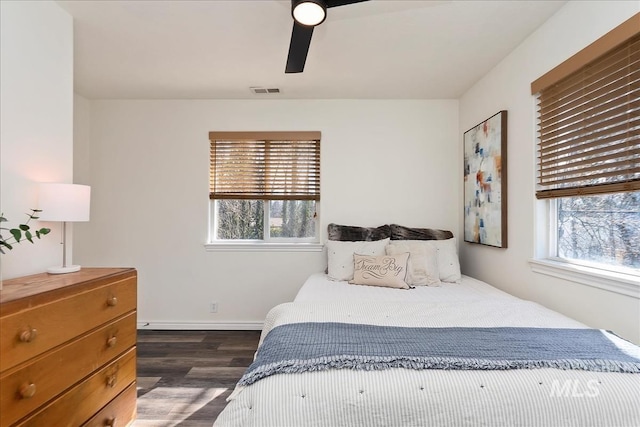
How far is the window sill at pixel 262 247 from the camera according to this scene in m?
3.49

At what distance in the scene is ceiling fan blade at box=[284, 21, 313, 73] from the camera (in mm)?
1764

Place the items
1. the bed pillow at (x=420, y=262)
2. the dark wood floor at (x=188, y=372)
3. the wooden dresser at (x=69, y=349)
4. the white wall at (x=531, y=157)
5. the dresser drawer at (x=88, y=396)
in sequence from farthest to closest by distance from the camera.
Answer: the bed pillow at (x=420, y=262) < the dark wood floor at (x=188, y=372) < the white wall at (x=531, y=157) < the dresser drawer at (x=88, y=396) < the wooden dresser at (x=69, y=349)

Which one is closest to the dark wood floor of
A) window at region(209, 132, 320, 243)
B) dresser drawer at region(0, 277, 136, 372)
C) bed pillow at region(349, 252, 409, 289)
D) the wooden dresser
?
the wooden dresser

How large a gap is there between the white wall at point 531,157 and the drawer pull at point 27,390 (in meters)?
2.51

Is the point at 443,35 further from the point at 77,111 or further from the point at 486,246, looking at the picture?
the point at 77,111

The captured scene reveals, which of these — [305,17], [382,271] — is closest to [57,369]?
[305,17]

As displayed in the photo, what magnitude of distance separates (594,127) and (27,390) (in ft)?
9.10

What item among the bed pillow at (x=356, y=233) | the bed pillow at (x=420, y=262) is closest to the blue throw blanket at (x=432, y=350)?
the bed pillow at (x=420, y=262)

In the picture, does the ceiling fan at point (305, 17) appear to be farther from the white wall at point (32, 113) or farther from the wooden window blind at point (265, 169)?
the wooden window blind at point (265, 169)

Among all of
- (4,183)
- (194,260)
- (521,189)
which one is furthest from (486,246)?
(4,183)

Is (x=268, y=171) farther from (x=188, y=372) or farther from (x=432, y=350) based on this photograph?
(x=432, y=350)

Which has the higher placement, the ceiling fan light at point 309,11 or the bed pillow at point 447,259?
the ceiling fan light at point 309,11

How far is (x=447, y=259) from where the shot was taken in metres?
3.01


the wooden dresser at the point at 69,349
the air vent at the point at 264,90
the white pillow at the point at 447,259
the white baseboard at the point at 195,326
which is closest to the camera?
the wooden dresser at the point at 69,349
